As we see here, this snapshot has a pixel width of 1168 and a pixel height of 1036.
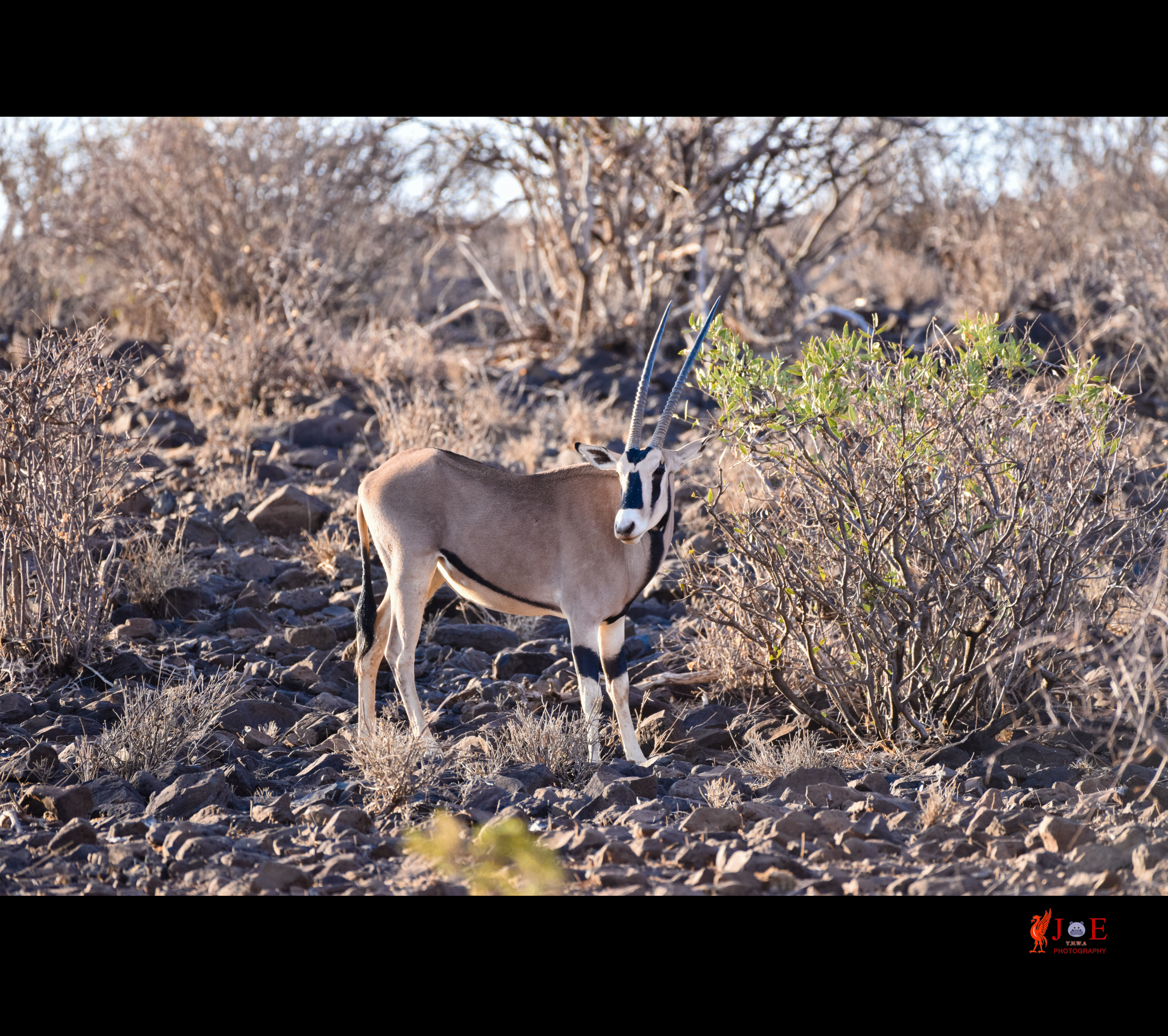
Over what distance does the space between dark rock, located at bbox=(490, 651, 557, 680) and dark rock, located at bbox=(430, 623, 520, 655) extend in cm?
36

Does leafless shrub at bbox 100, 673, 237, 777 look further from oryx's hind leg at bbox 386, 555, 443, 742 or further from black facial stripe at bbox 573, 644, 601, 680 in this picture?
black facial stripe at bbox 573, 644, 601, 680

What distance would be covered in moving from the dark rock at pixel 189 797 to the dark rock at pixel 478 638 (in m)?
2.38

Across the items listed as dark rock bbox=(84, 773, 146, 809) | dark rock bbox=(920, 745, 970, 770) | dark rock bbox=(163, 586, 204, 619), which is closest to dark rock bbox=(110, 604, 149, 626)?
dark rock bbox=(163, 586, 204, 619)

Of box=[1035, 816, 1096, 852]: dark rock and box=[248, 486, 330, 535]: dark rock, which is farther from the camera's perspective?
box=[248, 486, 330, 535]: dark rock

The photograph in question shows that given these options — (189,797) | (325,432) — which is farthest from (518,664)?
(325,432)

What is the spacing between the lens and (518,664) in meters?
6.70

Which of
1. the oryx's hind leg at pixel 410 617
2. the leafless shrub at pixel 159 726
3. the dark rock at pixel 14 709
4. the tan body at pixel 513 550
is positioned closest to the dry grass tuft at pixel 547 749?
the tan body at pixel 513 550

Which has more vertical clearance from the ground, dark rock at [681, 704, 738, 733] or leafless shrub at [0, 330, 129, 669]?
leafless shrub at [0, 330, 129, 669]

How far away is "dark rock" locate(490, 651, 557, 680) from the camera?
21.9ft

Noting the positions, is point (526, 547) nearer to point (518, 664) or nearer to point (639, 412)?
point (639, 412)

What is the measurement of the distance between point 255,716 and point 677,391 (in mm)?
2674

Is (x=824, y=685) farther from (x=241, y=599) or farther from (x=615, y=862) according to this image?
(x=241, y=599)
